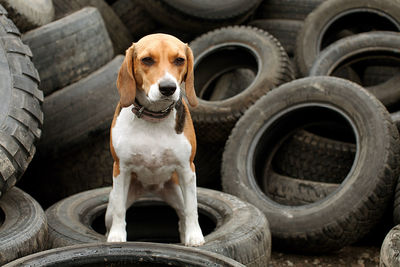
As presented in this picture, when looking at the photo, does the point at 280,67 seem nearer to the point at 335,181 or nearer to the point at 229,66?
the point at 229,66

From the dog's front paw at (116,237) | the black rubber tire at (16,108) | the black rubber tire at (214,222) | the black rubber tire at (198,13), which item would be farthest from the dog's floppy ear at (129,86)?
the black rubber tire at (198,13)

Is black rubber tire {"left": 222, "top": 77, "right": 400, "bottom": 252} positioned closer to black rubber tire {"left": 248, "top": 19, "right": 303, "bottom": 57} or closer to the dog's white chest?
the dog's white chest

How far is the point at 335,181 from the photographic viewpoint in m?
3.88

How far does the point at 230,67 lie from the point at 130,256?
3.25 meters

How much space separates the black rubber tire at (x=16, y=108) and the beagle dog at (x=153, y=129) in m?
0.61

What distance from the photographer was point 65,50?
3.67 meters

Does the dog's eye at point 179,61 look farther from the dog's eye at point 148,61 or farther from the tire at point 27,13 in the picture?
the tire at point 27,13

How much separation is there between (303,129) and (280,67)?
62cm

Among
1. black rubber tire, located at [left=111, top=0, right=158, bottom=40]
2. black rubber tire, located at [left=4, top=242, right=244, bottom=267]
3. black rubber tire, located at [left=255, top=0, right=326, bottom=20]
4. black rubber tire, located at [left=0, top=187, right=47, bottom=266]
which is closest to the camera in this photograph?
black rubber tire, located at [left=4, top=242, right=244, bottom=267]

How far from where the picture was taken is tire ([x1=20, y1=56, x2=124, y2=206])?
141 inches

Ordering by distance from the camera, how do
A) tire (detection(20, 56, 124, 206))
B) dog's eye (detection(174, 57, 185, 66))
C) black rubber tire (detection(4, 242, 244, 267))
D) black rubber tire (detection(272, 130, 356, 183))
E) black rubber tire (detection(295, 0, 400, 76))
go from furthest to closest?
black rubber tire (detection(295, 0, 400, 76))
black rubber tire (detection(272, 130, 356, 183))
tire (detection(20, 56, 124, 206))
dog's eye (detection(174, 57, 185, 66))
black rubber tire (detection(4, 242, 244, 267))

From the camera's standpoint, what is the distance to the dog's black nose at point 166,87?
202 centimetres

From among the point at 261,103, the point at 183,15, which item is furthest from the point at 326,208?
the point at 183,15

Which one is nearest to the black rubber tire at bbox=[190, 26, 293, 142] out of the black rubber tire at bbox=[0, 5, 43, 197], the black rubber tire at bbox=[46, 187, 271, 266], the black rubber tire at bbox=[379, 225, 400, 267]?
the black rubber tire at bbox=[46, 187, 271, 266]
